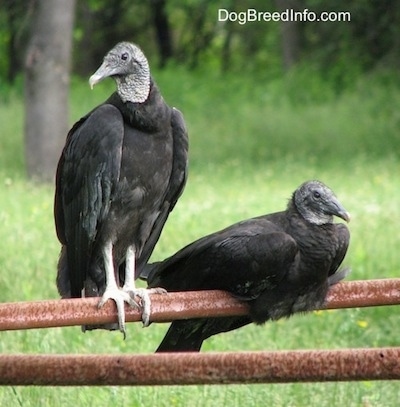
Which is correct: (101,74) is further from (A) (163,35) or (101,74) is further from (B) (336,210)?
(A) (163,35)

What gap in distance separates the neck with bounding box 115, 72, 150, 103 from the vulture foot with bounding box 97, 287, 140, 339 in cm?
69

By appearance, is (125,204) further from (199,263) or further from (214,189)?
(214,189)

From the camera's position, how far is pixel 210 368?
2967 millimetres

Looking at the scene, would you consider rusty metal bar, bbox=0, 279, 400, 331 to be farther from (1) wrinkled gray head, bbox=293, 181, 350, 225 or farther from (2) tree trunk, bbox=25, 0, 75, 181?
(2) tree trunk, bbox=25, 0, 75, 181

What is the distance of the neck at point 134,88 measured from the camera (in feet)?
13.0

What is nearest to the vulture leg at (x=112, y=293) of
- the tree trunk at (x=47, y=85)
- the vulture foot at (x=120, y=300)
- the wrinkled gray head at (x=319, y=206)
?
the vulture foot at (x=120, y=300)

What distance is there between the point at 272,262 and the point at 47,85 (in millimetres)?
7266

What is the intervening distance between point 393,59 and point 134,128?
34.7ft

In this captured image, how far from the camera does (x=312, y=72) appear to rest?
620 inches

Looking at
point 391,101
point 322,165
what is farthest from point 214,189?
point 391,101

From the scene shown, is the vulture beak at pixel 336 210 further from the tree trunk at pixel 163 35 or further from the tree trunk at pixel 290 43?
the tree trunk at pixel 163 35

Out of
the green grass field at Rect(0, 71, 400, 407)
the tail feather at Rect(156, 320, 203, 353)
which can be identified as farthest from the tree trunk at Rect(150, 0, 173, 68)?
the tail feather at Rect(156, 320, 203, 353)

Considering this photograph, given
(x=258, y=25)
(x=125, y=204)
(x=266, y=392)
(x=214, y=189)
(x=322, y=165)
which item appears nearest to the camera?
(x=125, y=204)

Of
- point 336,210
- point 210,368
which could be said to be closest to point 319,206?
point 336,210
